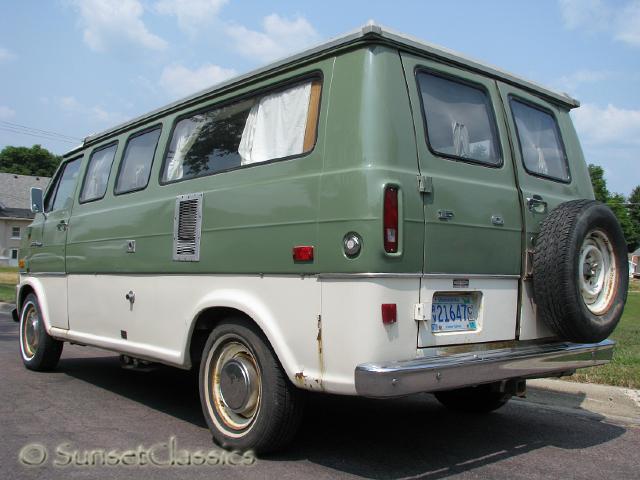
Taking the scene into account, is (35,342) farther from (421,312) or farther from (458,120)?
(458,120)

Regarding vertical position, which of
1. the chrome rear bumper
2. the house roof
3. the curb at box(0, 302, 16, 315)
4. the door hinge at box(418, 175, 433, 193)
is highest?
the house roof

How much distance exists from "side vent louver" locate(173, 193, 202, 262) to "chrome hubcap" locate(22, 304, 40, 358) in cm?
320

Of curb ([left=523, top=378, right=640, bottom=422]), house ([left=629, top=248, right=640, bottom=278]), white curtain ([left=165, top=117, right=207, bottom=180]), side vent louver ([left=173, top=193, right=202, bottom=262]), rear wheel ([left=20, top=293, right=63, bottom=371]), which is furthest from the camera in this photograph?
house ([left=629, top=248, right=640, bottom=278])

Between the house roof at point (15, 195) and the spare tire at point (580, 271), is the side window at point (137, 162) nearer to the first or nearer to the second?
the spare tire at point (580, 271)

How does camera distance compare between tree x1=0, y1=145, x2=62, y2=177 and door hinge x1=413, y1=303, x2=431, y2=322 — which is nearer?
door hinge x1=413, y1=303, x2=431, y2=322

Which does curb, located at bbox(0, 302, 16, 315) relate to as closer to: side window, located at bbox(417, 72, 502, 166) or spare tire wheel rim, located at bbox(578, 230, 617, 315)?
side window, located at bbox(417, 72, 502, 166)

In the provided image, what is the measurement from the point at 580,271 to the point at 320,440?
2.10m

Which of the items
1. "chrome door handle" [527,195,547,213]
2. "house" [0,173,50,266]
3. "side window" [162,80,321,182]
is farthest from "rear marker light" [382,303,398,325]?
"house" [0,173,50,266]

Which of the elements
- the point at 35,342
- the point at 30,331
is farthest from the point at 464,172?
the point at 30,331

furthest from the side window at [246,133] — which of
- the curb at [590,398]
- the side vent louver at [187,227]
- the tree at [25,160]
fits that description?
the tree at [25,160]

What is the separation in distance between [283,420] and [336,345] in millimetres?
699

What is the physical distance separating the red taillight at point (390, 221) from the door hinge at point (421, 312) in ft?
1.14

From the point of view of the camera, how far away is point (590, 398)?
6.05 meters

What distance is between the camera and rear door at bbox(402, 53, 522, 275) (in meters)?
3.88
